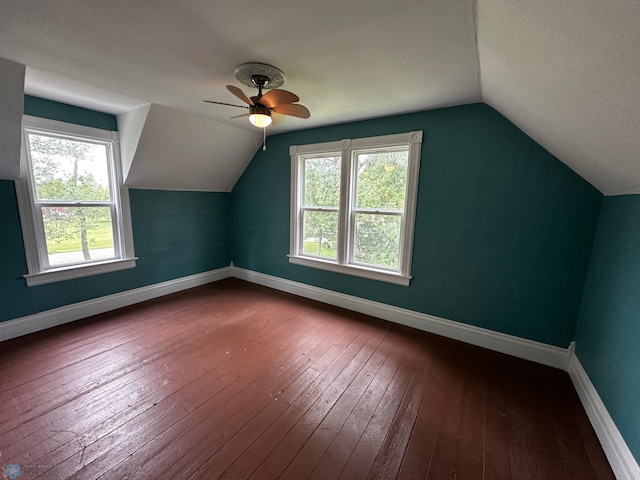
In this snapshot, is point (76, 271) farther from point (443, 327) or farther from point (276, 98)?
point (443, 327)

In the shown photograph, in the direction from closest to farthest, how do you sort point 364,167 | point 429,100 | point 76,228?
point 429,100 < point 76,228 < point 364,167

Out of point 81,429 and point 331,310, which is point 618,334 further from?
point 81,429

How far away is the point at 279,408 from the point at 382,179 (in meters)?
2.54

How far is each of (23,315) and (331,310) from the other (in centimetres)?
329

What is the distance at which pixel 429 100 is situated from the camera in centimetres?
244

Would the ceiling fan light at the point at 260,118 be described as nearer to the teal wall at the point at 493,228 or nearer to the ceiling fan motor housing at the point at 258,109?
the ceiling fan motor housing at the point at 258,109

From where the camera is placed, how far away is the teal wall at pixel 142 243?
2.52 meters

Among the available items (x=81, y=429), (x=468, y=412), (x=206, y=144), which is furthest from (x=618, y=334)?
(x=206, y=144)

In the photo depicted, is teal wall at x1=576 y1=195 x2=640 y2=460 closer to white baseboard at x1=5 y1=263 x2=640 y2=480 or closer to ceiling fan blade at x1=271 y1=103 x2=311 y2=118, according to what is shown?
white baseboard at x1=5 y1=263 x2=640 y2=480

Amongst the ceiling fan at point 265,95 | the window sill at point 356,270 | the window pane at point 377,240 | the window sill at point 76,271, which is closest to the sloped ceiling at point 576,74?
the ceiling fan at point 265,95

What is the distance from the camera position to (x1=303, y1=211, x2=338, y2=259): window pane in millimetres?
3578

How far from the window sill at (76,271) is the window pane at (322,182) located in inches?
100

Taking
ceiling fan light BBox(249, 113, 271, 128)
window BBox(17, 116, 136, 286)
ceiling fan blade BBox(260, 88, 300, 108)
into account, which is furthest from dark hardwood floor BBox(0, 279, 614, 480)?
ceiling fan blade BBox(260, 88, 300, 108)

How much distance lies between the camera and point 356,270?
334 cm
